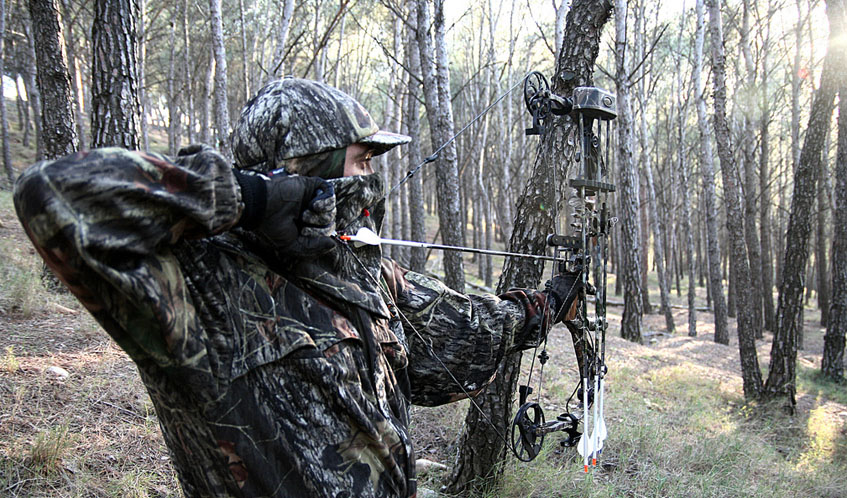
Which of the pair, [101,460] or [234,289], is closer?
[234,289]

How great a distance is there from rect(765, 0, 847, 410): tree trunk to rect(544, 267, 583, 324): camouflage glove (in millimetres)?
6578

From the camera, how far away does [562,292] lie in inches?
95.3

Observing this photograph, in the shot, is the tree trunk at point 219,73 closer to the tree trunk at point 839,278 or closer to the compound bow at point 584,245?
the compound bow at point 584,245

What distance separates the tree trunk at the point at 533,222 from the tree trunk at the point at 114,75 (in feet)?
11.4

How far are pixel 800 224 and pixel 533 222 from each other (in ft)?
20.2

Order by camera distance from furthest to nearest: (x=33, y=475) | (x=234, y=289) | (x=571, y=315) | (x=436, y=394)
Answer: (x=33, y=475) → (x=571, y=315) → (x=436, y=394) → (x=234, y=289)

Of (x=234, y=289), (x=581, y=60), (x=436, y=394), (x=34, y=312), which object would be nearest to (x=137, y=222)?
(x=234, y=289)

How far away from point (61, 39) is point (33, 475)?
16.4ft

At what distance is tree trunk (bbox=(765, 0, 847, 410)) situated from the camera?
24.2ft

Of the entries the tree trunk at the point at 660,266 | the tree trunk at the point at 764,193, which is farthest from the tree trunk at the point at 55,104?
the tree trunk at the point at 764,193

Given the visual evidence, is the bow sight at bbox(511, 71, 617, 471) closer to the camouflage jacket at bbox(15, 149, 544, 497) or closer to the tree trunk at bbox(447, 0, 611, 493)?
the tree trunk at bbox(447, 0, 611, 493)

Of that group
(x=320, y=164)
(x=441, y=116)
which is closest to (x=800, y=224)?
(x=441, y=116)

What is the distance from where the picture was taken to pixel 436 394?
→ 216 cm

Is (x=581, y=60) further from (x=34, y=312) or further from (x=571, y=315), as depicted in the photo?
(x=34, y=312)
